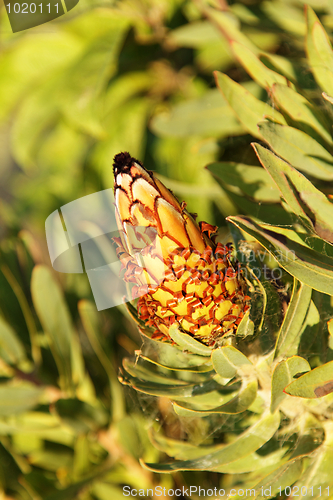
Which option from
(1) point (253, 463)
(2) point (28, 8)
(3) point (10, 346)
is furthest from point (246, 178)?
(2) point (28, 8)

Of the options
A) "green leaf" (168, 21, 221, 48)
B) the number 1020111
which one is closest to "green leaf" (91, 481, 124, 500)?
"green leaf" (168, 21, 221, 48)

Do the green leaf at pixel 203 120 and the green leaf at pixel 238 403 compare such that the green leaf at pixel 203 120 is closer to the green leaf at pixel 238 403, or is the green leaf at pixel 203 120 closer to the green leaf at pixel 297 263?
the green leaf at pixel 297 263

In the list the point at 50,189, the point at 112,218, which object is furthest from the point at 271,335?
the point at 50,189

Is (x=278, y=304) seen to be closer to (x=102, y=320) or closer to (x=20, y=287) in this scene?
(x=102, y=320)

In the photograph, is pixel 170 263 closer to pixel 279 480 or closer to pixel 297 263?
pixel 297 263

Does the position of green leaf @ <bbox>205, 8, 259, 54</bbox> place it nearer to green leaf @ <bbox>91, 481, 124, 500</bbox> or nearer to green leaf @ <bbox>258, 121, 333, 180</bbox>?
green leaf @ <bbox>258, 121, 333, 180</bbox>
